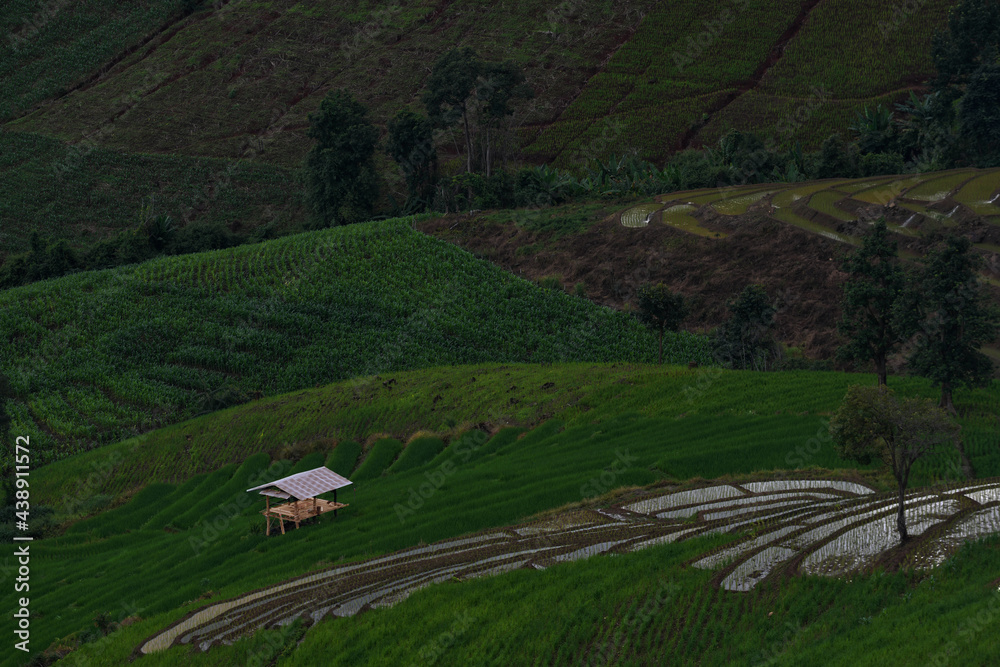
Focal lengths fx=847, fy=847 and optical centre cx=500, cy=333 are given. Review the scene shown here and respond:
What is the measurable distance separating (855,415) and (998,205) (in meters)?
45.7

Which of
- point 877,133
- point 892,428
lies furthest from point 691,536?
point 877,133

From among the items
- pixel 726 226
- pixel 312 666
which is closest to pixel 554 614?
pixel 312 666

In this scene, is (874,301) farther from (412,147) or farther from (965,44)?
(965,44)

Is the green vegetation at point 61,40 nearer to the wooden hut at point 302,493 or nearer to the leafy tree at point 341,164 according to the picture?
the leafy tree at point 341,164

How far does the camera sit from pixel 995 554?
17734mm

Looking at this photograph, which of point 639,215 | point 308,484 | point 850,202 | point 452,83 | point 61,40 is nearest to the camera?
point 308,484

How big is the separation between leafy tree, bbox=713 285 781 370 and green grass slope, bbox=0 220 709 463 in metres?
4.55

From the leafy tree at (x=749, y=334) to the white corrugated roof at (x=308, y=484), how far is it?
2443 cm

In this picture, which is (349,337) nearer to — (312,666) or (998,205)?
(312,666)

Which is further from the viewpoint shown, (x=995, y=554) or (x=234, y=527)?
(x=234, y=527)

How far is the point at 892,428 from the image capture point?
63.0 feet

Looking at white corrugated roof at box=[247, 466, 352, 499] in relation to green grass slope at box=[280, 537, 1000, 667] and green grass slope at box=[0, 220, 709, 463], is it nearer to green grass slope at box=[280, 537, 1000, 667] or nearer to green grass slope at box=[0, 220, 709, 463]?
green grass slope at box=[280, 537, 1000, 667]

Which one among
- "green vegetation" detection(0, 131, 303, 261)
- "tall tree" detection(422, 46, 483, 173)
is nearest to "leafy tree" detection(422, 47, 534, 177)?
"tall tree" detection(422, 46, 483, 173)

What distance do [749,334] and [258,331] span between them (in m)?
33.1
